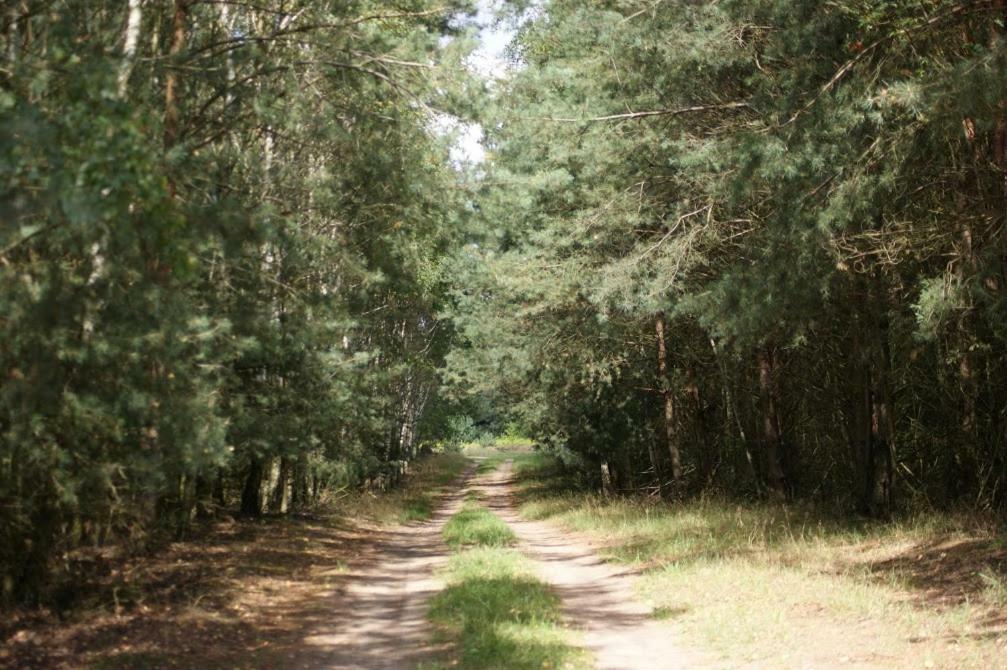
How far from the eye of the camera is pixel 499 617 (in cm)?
903

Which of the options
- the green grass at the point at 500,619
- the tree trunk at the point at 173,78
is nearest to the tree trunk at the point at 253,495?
the green grass at the point at 500,619

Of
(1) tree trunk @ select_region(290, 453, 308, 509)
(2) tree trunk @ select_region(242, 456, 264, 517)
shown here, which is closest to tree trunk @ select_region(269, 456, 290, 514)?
(1) tree trunk @ select_region(290, 453, 308, 509)

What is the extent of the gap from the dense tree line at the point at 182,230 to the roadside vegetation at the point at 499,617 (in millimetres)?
2668

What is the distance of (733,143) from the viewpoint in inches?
465

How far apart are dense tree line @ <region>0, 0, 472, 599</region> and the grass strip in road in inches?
105

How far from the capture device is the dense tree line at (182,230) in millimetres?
5391

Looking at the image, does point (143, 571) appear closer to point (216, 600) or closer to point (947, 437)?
point (216, 600)

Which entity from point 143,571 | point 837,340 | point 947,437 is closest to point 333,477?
point 143,571

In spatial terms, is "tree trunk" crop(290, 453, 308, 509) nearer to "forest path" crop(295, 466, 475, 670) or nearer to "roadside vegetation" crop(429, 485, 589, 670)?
"forest path" crop(295, 466, 475, 670)

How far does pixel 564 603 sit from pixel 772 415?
339 inches

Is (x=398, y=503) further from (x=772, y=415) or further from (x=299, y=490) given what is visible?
(x=772, y=415)

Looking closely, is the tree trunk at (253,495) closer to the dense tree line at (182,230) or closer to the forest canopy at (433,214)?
the forest canopy at (433,214)

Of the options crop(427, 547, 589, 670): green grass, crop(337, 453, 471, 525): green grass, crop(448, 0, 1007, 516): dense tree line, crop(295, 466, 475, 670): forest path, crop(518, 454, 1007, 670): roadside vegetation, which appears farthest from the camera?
crop(337, 453, 471, 525): green grass

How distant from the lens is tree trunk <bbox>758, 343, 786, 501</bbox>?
57.5 ft
